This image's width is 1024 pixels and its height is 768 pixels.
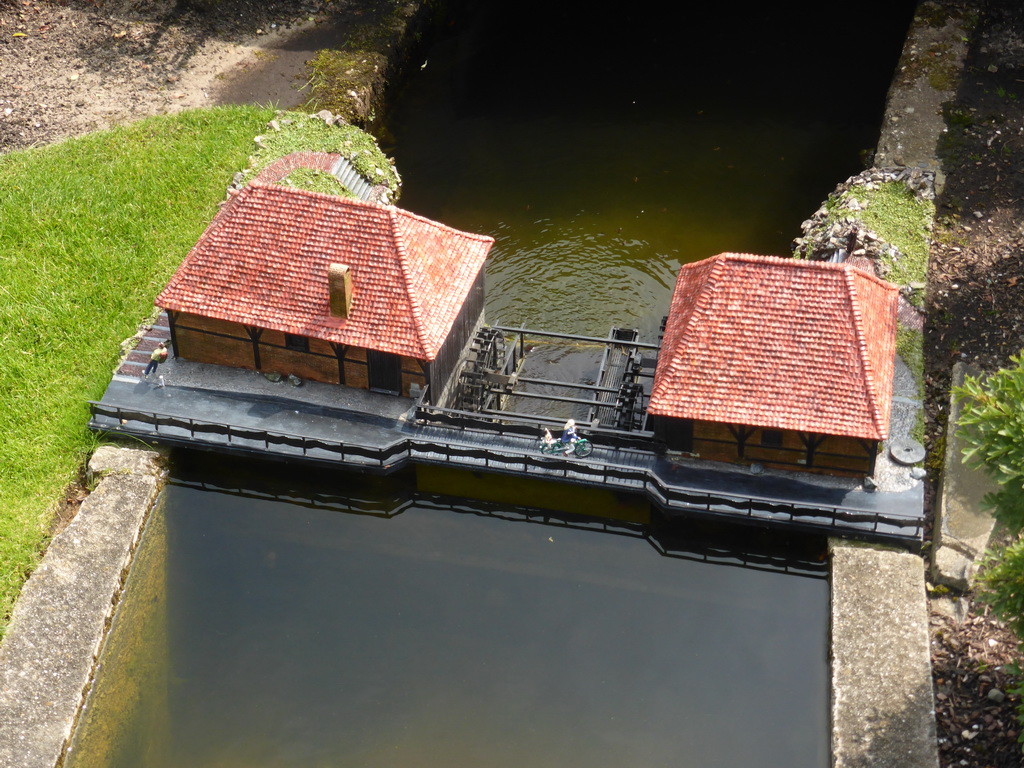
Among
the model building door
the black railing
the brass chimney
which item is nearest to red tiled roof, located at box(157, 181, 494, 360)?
the brass chimney

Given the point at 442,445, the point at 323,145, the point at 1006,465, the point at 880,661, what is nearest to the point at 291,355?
the point at 442,445

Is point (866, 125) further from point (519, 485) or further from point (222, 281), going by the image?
point (222, 281)

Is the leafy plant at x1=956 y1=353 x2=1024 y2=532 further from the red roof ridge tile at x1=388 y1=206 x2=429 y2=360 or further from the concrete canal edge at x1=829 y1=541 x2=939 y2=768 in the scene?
the red roof ridge tile at x1=388 y1=206 x2=429 y2=360

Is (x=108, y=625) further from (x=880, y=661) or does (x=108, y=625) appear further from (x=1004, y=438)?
(x=1004, y=438)

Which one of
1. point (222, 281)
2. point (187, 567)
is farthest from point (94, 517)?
point (222, 281)

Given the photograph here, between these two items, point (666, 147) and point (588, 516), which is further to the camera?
point (666, 147)

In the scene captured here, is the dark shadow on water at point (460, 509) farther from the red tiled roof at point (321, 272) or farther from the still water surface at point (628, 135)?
the still water surface at point (628, 135)
